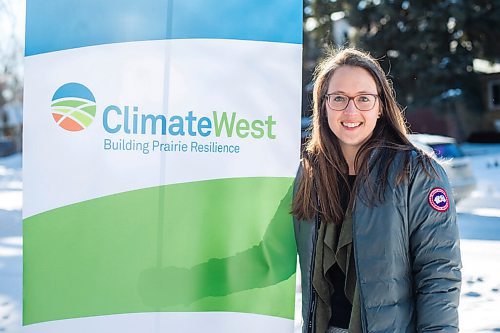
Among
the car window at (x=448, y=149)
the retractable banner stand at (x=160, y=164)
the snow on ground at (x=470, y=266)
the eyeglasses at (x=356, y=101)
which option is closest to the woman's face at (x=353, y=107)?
the eyeglasses at (x=356, y=101)

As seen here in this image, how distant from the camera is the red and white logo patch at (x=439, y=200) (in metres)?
1.78

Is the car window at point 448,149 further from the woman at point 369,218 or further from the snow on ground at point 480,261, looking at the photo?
the woman at point 369,218

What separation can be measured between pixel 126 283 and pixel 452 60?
1898cm

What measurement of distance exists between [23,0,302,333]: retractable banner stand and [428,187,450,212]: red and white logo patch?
0.76 metres

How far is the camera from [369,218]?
182 centimetres

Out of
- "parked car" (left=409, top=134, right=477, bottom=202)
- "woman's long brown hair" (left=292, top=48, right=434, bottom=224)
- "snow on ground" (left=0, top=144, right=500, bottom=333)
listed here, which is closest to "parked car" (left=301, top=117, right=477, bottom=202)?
"parked car" (left=409, top=134, right=477, bottom=202)

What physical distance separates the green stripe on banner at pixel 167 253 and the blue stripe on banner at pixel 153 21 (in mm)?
603

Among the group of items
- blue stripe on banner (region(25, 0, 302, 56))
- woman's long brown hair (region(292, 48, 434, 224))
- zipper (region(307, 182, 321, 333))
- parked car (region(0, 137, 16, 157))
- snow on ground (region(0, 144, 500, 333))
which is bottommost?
snow on ground (region(0, 144, 500, 333))

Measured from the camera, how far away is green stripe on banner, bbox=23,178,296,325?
233cm

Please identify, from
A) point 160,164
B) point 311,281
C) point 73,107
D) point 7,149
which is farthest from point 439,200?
point 7,149

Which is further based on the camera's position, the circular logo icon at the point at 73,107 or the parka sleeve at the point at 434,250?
the circular logo icon at the point at 73,107

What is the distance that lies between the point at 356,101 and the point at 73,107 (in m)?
1.08

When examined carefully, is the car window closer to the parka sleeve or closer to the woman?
the woman

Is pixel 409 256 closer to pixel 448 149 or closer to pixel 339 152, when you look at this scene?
pixel 339 152
